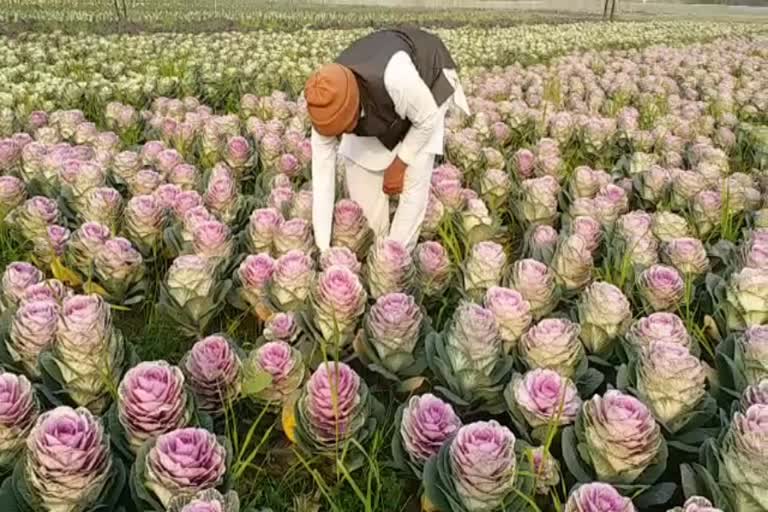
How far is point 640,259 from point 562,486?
0.88 metres

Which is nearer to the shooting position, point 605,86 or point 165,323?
point 165,323

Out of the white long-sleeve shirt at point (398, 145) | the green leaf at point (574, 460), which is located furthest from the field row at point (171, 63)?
the green leaf at point (574, 460)

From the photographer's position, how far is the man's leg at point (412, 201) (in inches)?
88.7

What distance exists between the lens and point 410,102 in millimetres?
2135

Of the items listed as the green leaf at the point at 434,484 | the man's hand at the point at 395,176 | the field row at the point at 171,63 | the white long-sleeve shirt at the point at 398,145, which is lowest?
the field row at the point at 171,63

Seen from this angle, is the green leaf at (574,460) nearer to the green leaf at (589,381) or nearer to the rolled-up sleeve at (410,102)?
the green leaf at (589,381)

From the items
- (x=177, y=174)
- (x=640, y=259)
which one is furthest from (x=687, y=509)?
(x=177, y=174)

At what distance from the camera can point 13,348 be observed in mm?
1479

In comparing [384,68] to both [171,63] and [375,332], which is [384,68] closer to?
[375,332]

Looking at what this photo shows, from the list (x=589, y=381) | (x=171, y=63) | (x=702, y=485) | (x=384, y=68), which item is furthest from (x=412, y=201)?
(x=171, y=63)

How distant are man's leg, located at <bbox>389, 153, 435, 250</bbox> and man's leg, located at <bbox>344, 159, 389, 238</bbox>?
0.65 ft

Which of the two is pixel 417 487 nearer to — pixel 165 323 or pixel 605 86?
pixel 165 323

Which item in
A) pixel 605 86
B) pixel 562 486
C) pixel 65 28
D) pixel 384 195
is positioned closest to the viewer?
pixel 562 486

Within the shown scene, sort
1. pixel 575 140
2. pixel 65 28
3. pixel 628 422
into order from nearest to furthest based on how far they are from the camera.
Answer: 1. pixel 628 422
2. pixel 575 140
3. pixel 65 28
